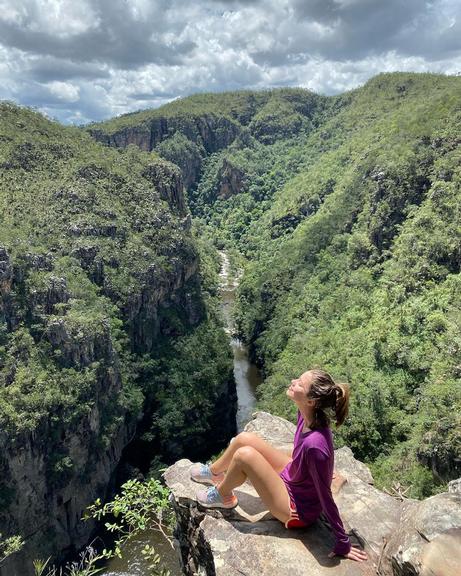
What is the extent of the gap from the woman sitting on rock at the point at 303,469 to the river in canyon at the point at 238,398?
6.59ft

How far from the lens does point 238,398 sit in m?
58.9

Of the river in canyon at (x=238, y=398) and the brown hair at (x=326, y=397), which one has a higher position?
the brown hair at (x=326, y=397)

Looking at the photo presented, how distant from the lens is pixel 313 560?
6246 mm

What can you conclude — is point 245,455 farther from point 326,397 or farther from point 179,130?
point 179,130

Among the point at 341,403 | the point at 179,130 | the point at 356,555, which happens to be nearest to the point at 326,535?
the point at 356,555

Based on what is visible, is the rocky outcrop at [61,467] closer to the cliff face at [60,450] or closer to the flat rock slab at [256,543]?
the cliff face at [60,450]

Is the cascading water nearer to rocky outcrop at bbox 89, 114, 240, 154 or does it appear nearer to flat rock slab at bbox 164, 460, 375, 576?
flat rock slab at bbox 164, 460, 375, 576

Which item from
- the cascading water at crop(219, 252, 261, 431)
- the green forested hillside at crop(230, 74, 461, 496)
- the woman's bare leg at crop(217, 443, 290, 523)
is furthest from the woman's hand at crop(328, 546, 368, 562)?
the cascading water at crop(219, 252, 261, 431)

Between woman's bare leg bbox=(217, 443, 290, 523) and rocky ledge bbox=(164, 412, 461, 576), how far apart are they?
37cm

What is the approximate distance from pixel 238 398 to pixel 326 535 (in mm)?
53054

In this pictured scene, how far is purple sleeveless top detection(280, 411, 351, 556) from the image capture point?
6.21m

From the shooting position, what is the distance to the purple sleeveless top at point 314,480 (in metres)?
6.21

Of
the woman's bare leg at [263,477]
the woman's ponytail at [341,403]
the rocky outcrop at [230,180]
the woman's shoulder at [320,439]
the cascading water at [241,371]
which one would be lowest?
the cascading water at [241,371]

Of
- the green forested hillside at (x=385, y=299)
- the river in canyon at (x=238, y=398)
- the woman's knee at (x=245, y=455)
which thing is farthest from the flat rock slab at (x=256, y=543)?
the green forested hillside at (x=385, y=299)
